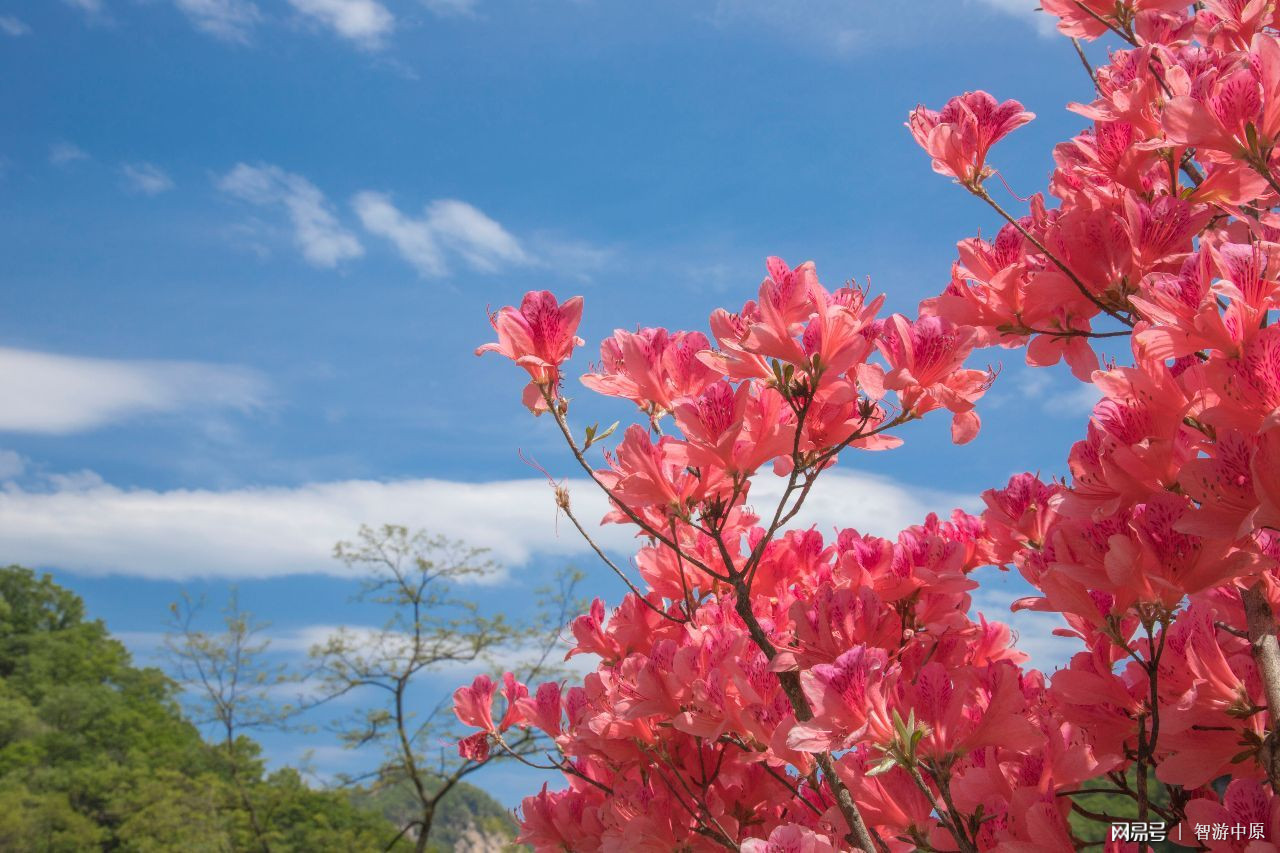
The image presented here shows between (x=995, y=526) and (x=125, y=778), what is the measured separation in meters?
25.4

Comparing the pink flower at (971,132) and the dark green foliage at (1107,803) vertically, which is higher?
the pink flower at (971,132)

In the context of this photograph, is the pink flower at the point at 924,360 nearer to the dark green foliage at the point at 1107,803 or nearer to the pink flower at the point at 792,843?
the pink flower at the point at 792,843

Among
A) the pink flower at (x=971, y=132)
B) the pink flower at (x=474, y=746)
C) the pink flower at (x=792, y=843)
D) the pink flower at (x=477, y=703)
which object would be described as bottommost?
the pink flower at (x=792, y=843)

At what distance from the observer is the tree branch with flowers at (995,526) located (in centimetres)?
119

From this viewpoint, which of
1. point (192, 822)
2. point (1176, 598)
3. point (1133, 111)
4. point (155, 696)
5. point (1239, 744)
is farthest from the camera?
point (155, 696)

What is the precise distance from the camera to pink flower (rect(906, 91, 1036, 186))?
1.63 meters

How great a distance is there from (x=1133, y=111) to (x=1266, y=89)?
255 millimetres

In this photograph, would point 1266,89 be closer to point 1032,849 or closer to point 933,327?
point 933,327

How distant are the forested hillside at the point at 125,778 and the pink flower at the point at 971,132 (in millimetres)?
13122

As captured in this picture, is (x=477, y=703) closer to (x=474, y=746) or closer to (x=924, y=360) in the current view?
(x=474, y=746)

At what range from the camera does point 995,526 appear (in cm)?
173

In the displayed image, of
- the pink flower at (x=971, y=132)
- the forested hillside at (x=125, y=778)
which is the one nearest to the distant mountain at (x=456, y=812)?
the forested hillside at (x=125, y=778)

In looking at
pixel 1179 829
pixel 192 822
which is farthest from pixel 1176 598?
pixel 192 822

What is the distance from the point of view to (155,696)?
109 feet
